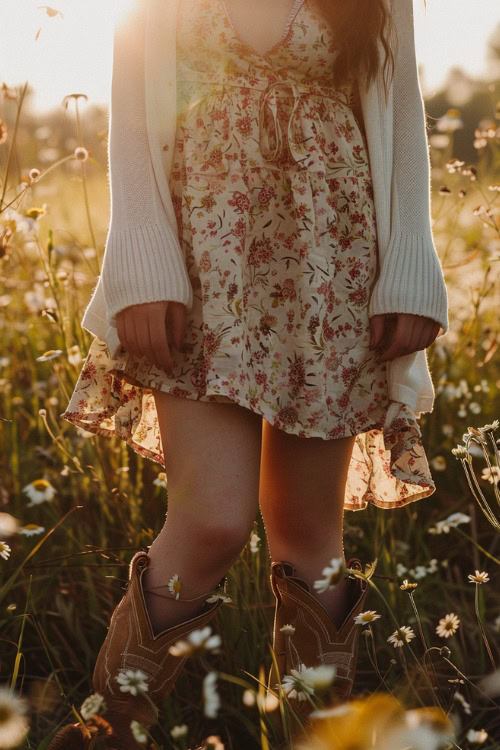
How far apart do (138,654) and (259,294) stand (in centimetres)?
65

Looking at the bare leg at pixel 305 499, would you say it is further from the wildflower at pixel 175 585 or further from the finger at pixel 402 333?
the wildflower at pixel 175 585

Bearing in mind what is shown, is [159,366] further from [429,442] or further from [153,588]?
[429,442]

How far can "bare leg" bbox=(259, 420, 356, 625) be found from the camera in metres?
1.55

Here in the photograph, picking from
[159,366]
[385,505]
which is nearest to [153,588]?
[159,366]

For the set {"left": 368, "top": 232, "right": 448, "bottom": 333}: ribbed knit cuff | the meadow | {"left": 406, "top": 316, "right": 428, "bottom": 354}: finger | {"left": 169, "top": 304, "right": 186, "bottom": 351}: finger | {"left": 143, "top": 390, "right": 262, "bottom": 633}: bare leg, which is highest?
{"left": 368, "top": 232, "right": 448, "bottom": 333}: ribbed knit cuff

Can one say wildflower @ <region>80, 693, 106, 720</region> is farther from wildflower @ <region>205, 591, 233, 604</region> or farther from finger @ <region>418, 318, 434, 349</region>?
finger @ <region>418, 318, 434, 349</region>

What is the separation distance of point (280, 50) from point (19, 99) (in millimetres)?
659

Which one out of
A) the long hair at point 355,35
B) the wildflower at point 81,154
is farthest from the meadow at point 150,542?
the long hair at point 355,35

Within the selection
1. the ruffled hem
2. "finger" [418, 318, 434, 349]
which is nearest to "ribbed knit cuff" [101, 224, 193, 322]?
the ruffled hem

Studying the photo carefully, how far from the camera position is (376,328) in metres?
1.56

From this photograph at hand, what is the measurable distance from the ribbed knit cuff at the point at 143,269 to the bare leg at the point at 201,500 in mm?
182

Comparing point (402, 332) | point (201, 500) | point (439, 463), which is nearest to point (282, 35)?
point (402, 332)

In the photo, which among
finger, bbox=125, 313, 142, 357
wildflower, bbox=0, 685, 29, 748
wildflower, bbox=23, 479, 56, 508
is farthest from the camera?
wildflower, bbox=23, 479, 56, 508

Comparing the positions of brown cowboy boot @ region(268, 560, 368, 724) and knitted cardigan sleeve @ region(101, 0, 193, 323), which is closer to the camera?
knitted cardigan sleeve @ region(101, 0, 193, 323)
